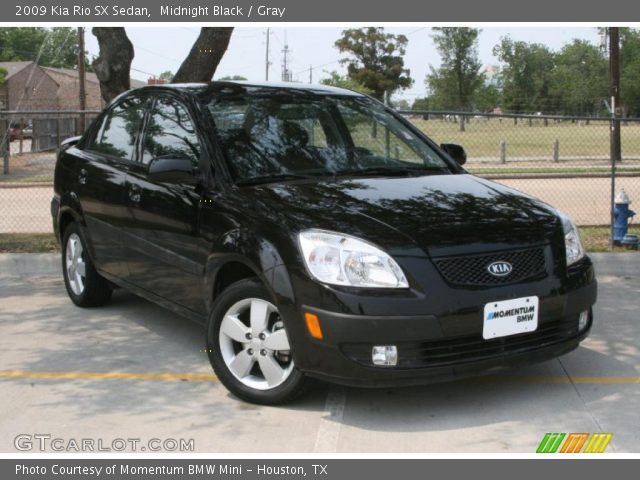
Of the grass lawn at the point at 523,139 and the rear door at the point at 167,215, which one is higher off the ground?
the grass lawn at the point at 523,139

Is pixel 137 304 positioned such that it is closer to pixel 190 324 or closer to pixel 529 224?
pixel 190 324

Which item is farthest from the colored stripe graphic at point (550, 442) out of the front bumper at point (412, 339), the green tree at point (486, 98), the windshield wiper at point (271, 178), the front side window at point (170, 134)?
the green tree at point (486, 98)

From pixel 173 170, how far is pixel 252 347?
3.91 feet

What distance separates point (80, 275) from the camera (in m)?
6.97

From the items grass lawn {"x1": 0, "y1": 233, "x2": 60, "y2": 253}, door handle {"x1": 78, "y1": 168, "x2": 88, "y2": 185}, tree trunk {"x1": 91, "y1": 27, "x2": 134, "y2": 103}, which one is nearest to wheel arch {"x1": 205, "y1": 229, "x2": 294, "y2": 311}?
door handle {"x1": 78, "y1": 168, "x2": 88, "y2": 185}

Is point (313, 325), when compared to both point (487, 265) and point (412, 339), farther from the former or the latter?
point (487, 265)

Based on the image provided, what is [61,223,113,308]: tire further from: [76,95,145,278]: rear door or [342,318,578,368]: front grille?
[342,318,578,368]: front grille

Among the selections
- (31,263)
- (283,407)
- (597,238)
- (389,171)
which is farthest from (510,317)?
(31,263)

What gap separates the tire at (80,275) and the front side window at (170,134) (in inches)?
49.4

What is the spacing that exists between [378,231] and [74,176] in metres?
3.37

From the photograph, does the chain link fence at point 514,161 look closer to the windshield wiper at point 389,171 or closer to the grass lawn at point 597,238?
the grass lawn at point 597,238

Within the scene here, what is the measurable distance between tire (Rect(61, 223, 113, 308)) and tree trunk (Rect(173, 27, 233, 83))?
2.72 meters

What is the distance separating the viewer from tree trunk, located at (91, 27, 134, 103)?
9.20 metres

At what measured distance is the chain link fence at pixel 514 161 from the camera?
41.6 ft
